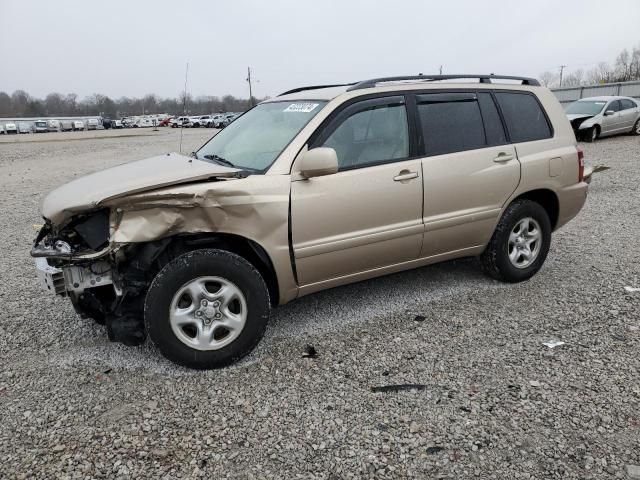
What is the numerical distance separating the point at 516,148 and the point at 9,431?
13.9ft

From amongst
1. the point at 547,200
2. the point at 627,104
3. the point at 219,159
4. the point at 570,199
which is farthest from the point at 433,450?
the point at 627,104

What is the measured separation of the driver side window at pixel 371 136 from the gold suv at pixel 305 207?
0.03 feet

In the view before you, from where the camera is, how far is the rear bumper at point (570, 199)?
4766mm

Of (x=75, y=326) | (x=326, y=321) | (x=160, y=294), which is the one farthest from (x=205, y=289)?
(x=75, y=326)

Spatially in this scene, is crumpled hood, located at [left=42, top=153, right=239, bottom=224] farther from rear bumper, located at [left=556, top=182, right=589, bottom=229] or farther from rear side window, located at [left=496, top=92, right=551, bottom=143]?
rear bumper, located at [left=556, top=182, right=589, bottom=229]

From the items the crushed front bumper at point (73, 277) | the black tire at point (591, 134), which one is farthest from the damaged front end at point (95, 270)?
the black tire at point (591, 134)

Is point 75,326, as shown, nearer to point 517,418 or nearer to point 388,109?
point 388,109

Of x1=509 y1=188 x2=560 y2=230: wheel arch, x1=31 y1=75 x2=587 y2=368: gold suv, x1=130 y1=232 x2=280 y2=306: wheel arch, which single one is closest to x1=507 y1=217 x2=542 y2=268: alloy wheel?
x1=31 y1=75 x2=587 y2=368: gold suv

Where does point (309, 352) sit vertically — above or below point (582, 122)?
below

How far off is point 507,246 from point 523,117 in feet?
3.91

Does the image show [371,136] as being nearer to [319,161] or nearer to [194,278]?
[319,161]

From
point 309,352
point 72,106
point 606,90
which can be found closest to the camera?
point 309,352

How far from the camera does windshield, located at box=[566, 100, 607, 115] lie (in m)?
17.4

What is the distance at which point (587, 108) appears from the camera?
57.9 feet
